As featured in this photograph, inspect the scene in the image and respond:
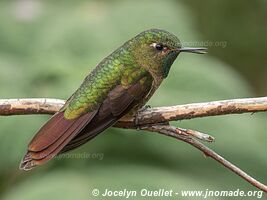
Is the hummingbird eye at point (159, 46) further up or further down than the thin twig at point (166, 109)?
further up

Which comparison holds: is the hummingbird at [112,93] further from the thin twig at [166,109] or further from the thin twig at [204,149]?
the thin twig at [204,149]

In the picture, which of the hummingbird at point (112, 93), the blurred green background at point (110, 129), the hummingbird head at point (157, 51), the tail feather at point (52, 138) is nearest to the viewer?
the tail feather at point (52, 138)

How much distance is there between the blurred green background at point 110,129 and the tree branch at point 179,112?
0.76 m

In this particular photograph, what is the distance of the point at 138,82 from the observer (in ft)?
14.5

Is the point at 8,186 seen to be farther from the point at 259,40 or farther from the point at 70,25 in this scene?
the point at 259,40

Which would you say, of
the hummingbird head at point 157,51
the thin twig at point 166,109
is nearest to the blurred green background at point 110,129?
the thin twig at point 166,109

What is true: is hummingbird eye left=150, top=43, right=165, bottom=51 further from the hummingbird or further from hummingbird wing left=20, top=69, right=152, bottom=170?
hummingbird wing left=20, top=69, right=152, bottom=170

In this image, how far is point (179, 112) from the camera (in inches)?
162

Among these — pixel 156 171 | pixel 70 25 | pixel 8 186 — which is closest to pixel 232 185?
pixel 156 171

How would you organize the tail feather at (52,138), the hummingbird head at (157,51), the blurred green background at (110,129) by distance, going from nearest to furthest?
the tail feather at (52,138), the hummingbird head at (157,51), the blurred green background at (110,129)

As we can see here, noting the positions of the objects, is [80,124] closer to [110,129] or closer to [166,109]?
[166,109]

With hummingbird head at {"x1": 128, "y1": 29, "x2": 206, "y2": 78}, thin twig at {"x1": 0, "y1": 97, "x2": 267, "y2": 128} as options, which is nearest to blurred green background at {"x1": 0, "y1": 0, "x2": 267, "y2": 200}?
Result: thin twig at {"x1": 0, "y1": 97, "x2": 267, "y2": 128}

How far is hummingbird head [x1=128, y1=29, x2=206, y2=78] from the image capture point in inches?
177

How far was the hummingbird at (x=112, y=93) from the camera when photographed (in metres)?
4.17
